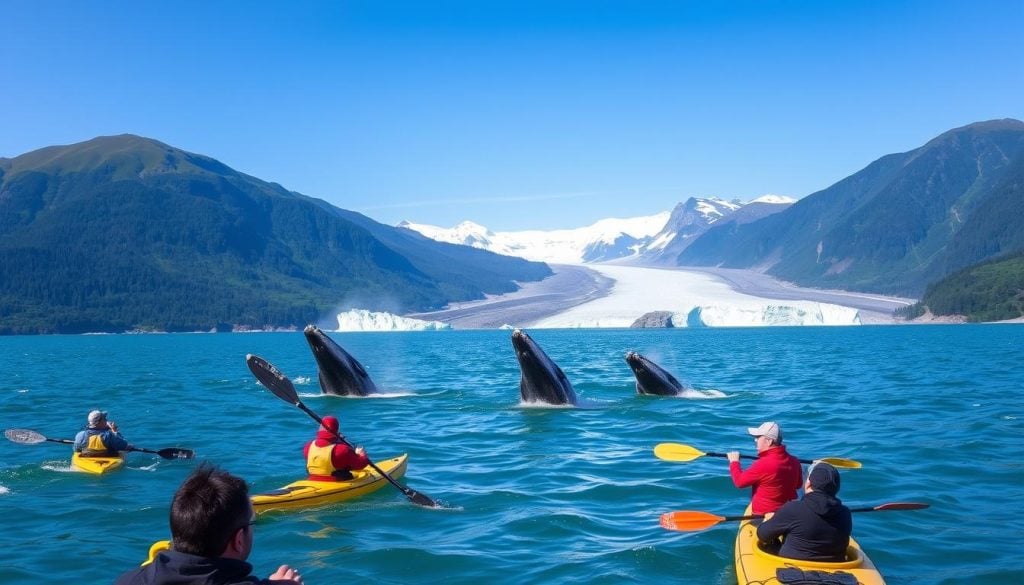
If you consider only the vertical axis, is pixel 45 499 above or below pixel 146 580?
below

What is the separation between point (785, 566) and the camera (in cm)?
1032

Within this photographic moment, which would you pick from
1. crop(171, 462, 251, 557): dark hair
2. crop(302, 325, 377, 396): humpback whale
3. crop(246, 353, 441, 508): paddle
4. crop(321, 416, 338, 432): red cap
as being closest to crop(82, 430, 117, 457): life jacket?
crop(246, 353, 441, 508): paddle

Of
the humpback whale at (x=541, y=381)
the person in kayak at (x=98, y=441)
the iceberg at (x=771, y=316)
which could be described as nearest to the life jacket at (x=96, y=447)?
the person in kayak at (x=98, y=441)

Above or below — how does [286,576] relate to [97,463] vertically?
above

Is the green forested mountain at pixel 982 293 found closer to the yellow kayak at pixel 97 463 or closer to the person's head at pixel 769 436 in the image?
the person's head at pixel 769 436

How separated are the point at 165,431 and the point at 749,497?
17.2 metres

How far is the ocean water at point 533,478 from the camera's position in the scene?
12312 mm

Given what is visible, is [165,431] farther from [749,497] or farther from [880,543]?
[880,543]

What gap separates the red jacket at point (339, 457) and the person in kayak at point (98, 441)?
5806 millimetres

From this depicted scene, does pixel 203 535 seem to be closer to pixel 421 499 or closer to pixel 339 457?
pixel 421 499

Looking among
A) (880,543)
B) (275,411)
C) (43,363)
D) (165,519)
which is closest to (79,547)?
(165,519)

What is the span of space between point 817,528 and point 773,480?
2.08 meters

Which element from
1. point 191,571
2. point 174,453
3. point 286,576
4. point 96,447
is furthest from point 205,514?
point 96,447

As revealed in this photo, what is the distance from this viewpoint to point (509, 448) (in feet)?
70.2
